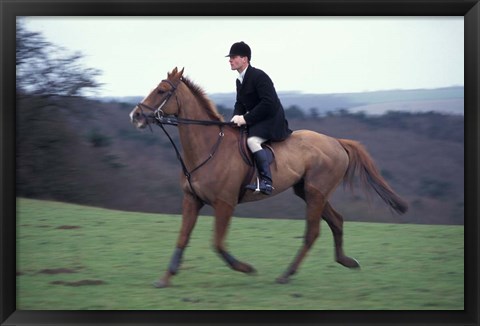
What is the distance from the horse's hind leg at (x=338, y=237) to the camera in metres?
7.70

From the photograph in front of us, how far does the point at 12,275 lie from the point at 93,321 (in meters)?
0.80

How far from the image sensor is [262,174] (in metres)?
7.21

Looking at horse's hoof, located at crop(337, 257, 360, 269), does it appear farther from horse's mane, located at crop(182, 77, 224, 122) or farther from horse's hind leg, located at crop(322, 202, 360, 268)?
horse's mane, located at crop(182, 77, 224, 122)

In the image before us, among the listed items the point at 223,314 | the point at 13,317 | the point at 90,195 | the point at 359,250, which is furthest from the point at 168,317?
the point at 90,195

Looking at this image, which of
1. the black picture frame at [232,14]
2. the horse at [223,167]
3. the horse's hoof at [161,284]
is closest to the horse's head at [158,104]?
the horse at [223,167]

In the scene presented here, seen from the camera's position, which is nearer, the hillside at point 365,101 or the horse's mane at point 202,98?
the horse's mane at point 202,98

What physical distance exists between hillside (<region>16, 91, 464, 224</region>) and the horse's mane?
13.0 ft

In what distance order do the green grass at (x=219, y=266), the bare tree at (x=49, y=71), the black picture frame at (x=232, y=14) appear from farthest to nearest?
1. the bare tree at (x=49, y=71)
2. the green grass at (x=219, y=266)
3. the black picture frame at (x=232, y=14)

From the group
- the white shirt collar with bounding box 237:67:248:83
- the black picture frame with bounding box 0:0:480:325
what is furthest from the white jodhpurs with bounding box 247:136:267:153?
the black picture frame with bounding box 0:0:480:325

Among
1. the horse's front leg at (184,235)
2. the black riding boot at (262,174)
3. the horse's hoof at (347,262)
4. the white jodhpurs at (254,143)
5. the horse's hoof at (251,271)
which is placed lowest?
the horse's hoof at (347,262)

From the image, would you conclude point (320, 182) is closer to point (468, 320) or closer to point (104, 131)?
point (468, 320)

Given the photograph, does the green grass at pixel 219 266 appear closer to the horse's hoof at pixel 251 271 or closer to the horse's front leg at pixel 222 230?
the horse's hoof at pixel 251 271

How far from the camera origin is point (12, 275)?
6305mm

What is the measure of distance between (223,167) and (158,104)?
878mm
